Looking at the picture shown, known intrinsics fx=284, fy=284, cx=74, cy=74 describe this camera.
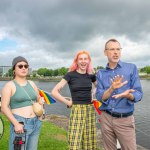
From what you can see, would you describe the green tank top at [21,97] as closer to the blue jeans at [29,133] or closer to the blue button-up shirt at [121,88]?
the blue jeans at [29,133]

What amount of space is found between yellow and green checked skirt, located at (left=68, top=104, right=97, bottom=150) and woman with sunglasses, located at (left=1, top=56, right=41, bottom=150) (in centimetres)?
83

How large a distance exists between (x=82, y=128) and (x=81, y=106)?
0.43m

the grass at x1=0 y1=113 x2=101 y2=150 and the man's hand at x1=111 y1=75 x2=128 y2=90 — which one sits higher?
the man's hand at x1=111 y1=75 x2=128 y2=90

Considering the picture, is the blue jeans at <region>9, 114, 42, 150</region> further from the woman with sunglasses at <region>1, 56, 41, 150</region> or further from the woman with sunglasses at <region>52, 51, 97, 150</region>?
the woman with sunglasses at <region>52, 51, 97, 150</region>

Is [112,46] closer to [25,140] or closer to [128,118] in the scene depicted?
[128,118]

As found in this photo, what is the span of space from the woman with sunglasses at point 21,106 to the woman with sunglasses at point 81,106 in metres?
0.84

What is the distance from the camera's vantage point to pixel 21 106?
481 cm

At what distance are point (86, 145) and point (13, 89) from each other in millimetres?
1976

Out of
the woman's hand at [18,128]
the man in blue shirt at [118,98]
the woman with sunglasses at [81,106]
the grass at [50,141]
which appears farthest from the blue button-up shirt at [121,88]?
the grass at [50,141]

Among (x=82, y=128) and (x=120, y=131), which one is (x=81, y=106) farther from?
(x=120, y=131)

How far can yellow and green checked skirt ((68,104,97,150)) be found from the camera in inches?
219

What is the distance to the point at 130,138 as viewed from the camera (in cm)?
472

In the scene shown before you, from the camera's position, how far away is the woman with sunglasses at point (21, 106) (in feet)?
15.4

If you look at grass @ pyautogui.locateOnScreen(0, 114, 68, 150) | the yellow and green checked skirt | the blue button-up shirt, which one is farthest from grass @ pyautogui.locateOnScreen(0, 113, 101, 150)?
the blue button-up shirt
